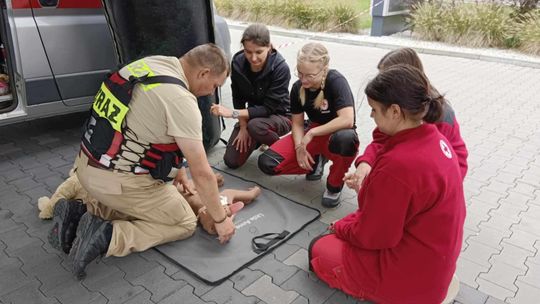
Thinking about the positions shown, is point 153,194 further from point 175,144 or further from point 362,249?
point 362,249

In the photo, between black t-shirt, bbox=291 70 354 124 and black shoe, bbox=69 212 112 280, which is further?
black t-shirt, bbox=291 70 354 124

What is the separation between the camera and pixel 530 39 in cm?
851

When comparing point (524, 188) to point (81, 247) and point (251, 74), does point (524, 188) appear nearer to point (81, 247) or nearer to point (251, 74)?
point (251, 74)

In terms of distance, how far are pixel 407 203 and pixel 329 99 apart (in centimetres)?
149

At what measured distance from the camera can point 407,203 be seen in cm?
172

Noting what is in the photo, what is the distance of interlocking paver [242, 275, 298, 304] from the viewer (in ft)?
7.18

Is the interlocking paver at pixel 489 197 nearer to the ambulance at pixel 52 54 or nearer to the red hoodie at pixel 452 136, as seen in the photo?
the red hoodie at pixel 452 136

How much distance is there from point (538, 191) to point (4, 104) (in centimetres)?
443

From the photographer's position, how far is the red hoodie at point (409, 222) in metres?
1.69

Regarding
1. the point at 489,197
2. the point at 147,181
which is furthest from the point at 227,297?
the point at 489,197

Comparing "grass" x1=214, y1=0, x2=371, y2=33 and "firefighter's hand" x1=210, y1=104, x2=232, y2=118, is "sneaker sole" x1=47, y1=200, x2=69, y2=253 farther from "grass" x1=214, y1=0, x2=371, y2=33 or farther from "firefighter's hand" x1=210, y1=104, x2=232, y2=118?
"grass" x1=214, y1=0, x2=371, y2=33

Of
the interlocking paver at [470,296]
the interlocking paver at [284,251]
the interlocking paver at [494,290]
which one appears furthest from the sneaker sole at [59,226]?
the interlocking paver at [494,290]

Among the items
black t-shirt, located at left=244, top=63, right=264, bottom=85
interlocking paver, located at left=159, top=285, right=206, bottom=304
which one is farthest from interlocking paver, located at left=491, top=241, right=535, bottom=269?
black t-shirt, located at left=244, top=63, right=264, bottom=85

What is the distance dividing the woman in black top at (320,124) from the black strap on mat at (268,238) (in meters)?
0.53
